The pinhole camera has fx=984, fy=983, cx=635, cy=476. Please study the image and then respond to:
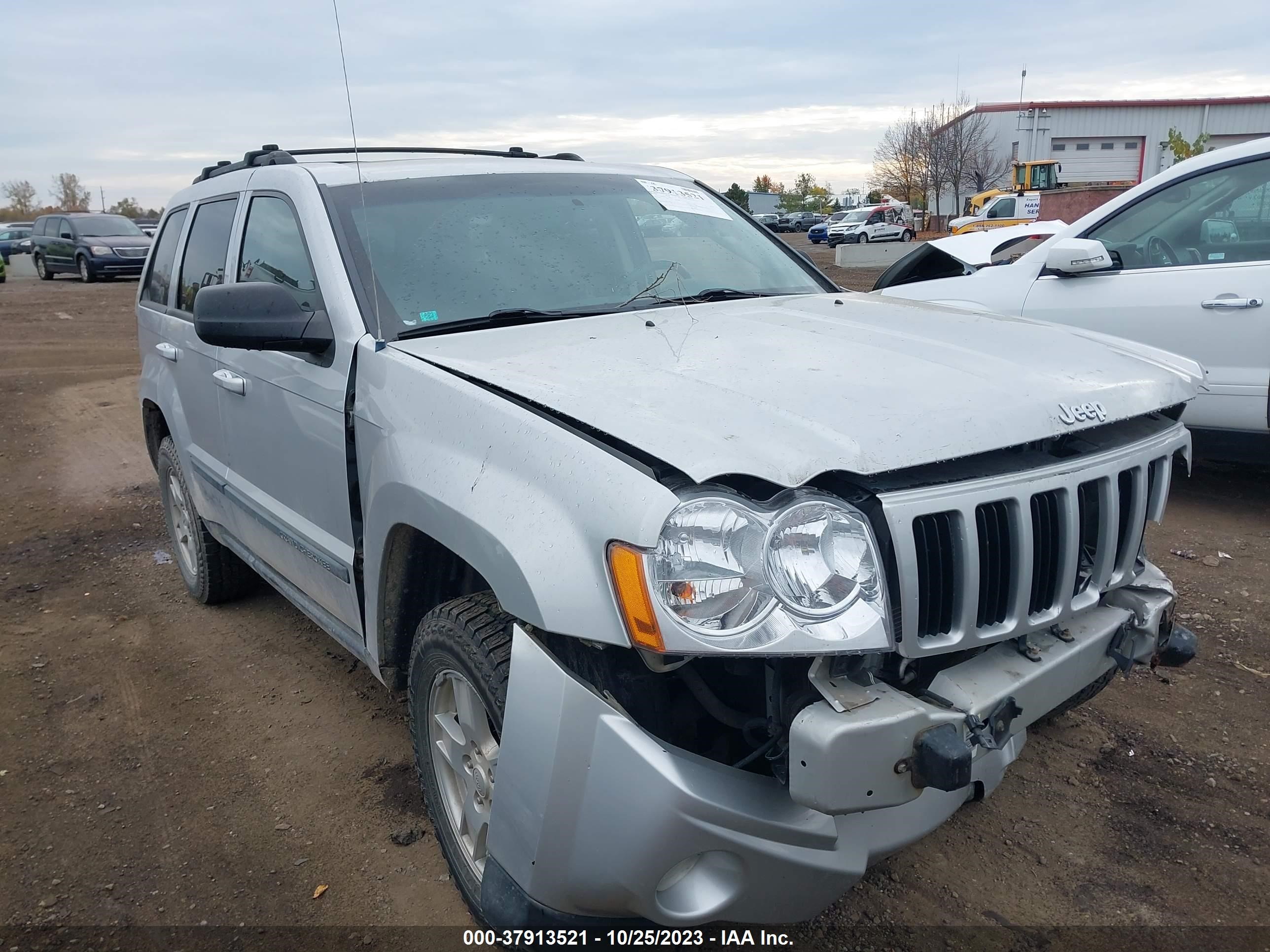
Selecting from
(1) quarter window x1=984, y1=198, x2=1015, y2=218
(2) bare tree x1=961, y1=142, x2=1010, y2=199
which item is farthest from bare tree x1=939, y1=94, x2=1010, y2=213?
(1) quarter window x1=984, y1=198, x2=1015, y2=218

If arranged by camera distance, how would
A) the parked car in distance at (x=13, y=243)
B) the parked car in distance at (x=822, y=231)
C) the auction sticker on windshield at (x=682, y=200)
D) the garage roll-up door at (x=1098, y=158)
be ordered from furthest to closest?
the garage roll-up door at (x=1098, y=158) < the parked car in distance at (x=822, y=231) < the parked car in distance at (x=13, y=243) < the auction sticker on windshield at (x=682, y=200)

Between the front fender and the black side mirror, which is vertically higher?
the black side mirror

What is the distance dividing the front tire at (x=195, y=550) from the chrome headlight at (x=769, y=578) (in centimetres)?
307

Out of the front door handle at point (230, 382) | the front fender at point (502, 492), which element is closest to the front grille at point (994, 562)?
the front fender at point (502, 492)

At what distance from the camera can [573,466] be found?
1863mm

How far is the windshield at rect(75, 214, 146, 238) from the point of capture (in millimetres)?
23562

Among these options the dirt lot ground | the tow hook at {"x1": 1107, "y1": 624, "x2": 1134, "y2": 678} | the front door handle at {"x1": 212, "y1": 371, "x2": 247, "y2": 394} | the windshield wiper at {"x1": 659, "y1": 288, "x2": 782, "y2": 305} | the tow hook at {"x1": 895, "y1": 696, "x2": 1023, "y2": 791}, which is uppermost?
the windshield wiper at {"x1": 659, "y1": 288, "x2": 782, "y2": 305}

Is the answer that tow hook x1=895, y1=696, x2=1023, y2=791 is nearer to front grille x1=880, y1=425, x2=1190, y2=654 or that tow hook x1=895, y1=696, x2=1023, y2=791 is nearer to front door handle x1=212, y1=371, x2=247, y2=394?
front grille x1=880, y1=425, x2=1190, y2=654

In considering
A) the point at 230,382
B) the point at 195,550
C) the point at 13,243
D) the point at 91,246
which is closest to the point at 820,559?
the point at 230,382

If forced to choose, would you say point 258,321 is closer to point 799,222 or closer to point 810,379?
point 810,379

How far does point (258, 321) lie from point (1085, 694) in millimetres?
2300

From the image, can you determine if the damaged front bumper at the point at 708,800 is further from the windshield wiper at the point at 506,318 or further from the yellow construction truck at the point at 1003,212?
the yellow construction truck at the point at 1003,212

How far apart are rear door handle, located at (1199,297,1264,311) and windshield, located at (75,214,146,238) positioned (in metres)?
24.4

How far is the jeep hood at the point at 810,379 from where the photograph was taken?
184 cm
